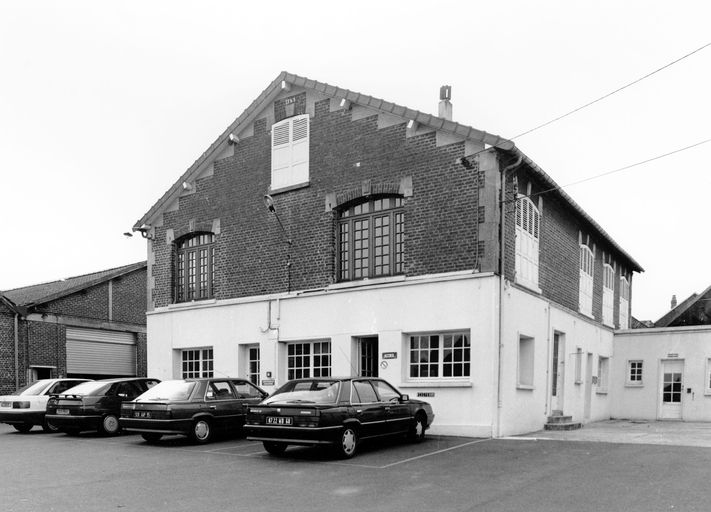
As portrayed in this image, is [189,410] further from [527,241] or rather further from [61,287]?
[61,287]

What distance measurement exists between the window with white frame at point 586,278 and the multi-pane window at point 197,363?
1148cm

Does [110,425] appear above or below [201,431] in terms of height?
below

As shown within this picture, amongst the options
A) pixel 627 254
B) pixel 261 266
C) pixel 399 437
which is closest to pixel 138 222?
pixel 261 266

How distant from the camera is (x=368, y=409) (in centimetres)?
1206

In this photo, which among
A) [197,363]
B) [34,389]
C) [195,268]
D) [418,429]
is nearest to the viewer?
[418,429]

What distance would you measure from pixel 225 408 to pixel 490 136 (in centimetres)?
817

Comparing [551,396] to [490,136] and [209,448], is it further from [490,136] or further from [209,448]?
[209,448]

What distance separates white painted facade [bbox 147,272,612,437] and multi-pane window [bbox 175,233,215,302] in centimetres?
52

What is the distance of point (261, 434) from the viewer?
38.4ft

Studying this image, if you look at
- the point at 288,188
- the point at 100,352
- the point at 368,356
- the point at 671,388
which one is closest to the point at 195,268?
the point at 288,188

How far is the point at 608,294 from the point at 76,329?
67.2ft

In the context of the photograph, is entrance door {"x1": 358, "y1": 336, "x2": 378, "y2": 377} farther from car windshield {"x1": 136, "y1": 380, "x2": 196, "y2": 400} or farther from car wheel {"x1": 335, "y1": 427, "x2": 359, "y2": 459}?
car wheel {"x1": 335, "y1": 427, "x2": 359, "y2": 459}

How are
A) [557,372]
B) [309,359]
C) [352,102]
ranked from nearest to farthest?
[352,102]
[309,359]
[557,372]

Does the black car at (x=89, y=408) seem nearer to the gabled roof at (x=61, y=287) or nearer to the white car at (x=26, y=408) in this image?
the white car at (x=26, y=408)
